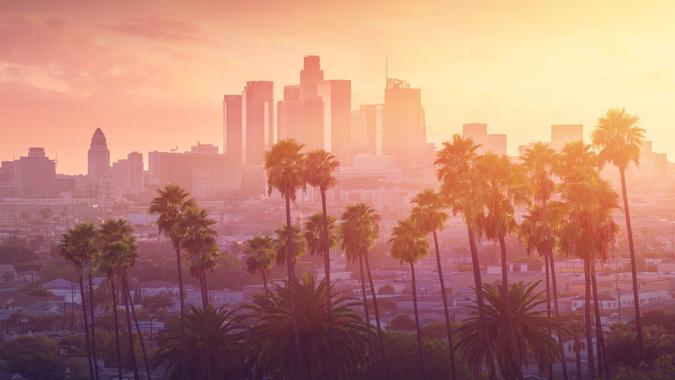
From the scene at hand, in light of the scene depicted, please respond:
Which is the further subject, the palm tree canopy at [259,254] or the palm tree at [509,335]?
the palm tree canopy at [259,254]

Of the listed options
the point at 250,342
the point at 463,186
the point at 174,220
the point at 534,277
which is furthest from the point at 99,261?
the point at 534,277

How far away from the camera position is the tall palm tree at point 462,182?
46600 mm

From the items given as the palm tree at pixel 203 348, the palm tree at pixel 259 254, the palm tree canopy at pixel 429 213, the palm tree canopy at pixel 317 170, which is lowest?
the palm tree at pixel 203 348

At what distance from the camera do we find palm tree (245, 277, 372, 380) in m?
49.2

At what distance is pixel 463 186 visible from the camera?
4700 cm

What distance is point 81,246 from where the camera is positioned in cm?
6688

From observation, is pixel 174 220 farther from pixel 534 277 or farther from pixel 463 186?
pixel 534 277

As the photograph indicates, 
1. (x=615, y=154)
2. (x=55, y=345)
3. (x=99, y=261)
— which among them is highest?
(x=615, y=154)

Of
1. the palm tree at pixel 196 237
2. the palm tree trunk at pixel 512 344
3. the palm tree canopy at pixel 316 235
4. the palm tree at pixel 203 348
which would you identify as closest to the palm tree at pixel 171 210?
the palm tree at pixel 196 237

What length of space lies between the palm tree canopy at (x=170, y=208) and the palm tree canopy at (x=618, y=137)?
2274 cm

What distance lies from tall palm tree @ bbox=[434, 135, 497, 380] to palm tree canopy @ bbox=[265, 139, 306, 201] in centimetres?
668

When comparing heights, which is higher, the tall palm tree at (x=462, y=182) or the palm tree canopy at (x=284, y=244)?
the tall palm tree at (x=462, y=182)

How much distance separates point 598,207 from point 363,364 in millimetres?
13062

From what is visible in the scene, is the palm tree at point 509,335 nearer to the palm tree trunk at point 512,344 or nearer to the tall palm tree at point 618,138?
the palm tree trunk at point 512,344
